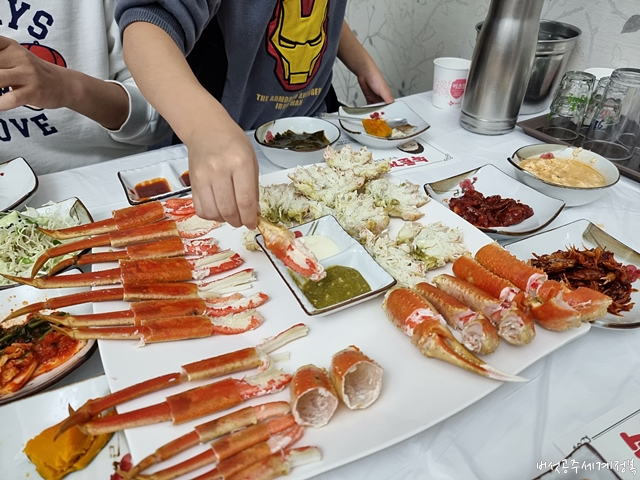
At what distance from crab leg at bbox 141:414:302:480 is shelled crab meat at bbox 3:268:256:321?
46 cm

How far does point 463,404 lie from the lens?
1.03 meters

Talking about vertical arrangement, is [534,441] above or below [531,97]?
below

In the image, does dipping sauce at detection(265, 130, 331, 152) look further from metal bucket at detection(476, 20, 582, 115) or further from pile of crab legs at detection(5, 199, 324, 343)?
metal bucket at detection(476, 20, 582, 115)

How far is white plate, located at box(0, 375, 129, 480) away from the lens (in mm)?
951

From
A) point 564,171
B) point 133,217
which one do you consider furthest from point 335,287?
point 564,171

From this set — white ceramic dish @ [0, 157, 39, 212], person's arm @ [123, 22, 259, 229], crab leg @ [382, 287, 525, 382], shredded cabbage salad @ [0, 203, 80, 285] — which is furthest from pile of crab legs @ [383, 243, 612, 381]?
white ceramic dish @ [0, 157, 39, 212]

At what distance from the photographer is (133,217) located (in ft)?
5.06

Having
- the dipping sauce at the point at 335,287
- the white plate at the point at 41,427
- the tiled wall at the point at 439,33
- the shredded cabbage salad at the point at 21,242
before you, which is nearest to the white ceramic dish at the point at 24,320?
the white plate at the point at 41,427

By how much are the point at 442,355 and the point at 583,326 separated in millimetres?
430

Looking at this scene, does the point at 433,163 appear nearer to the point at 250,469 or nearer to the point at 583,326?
the point at 583,326

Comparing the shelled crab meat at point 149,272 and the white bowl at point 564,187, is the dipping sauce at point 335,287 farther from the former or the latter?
the white bowl at point 564,187

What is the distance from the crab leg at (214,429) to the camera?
2.89ft

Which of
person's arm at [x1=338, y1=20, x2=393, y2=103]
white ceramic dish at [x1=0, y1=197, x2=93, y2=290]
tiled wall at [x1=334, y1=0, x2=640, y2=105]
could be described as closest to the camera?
white ceramic dish at [x1=0, y1=197, x2=93, y2=290]

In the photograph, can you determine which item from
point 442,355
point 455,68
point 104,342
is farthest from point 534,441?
point 455,68
